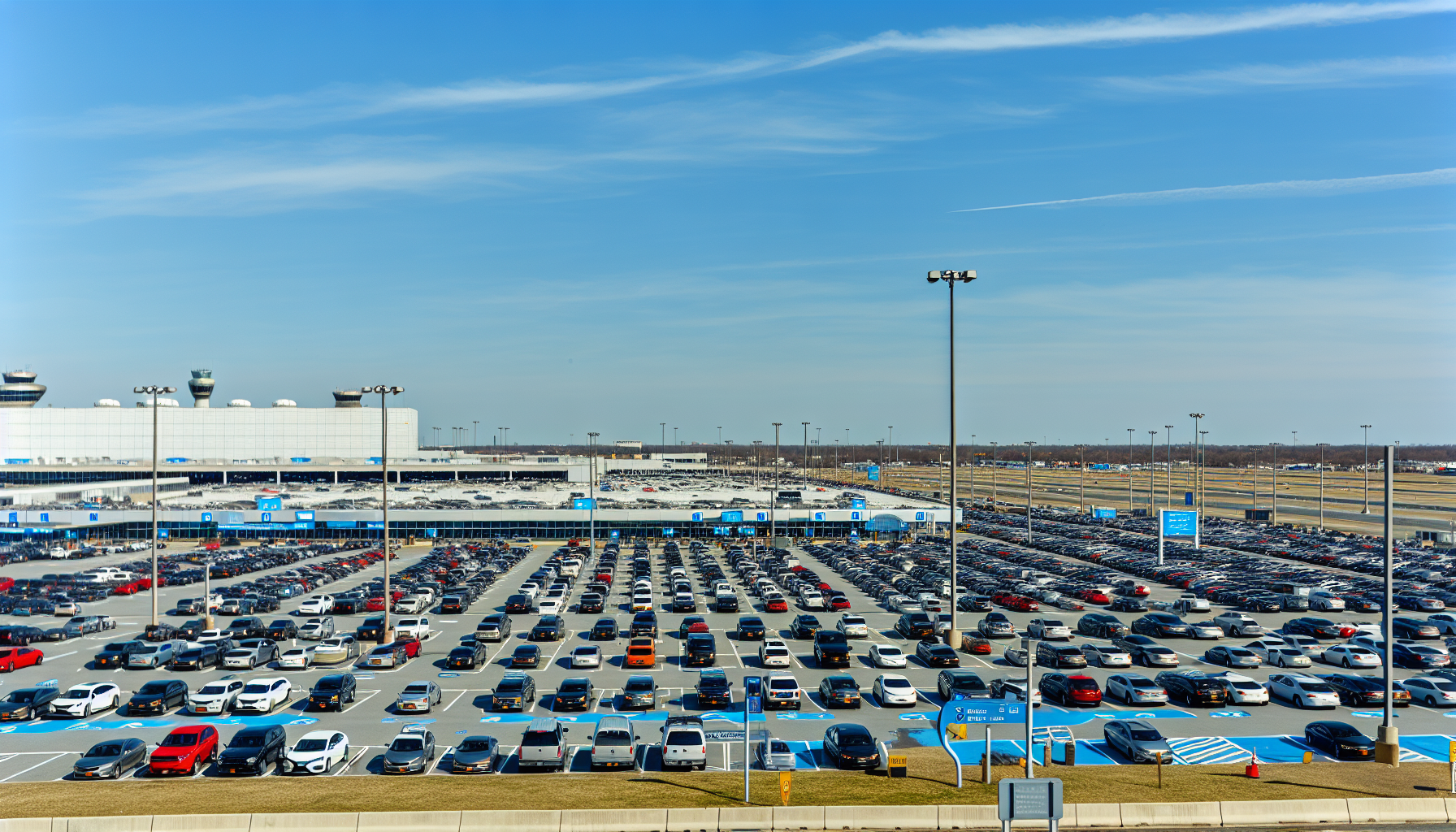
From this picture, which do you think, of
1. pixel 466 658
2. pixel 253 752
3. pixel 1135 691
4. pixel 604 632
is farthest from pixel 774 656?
pixel 253 752

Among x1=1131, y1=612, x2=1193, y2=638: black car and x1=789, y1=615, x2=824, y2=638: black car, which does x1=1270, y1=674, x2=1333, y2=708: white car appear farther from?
x1=789, y1=615, x2=824, y2=638: black car

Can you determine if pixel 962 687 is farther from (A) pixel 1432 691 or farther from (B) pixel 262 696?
(B) pixel 262 696

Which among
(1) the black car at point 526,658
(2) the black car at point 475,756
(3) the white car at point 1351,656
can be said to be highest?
(2) the black car at point 475,756

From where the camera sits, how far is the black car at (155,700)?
111 feet

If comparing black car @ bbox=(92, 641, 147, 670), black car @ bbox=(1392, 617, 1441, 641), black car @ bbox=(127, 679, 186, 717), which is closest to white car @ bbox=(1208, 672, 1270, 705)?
black car @ bbox=(1392, 617, 1441, 641)

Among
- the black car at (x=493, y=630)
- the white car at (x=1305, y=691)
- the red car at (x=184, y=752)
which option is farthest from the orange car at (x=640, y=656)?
the white car at (x=1305, y=691)

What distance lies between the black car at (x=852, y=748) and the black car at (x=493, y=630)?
23869 mm

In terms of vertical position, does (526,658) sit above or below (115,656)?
above

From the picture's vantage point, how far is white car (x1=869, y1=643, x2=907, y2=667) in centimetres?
4150

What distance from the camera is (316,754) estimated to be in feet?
86.9

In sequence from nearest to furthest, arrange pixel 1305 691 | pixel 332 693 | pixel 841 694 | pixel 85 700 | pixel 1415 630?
pixel 85 700
pixel 332 693
pixel 841 694
pixel 1305 691
pixel 1415 630

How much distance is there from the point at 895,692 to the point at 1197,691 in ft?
35.0

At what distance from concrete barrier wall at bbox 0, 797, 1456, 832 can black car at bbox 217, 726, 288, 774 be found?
5.14 meters

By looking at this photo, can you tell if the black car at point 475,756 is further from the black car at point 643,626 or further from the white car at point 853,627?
the white car at point 853,627
